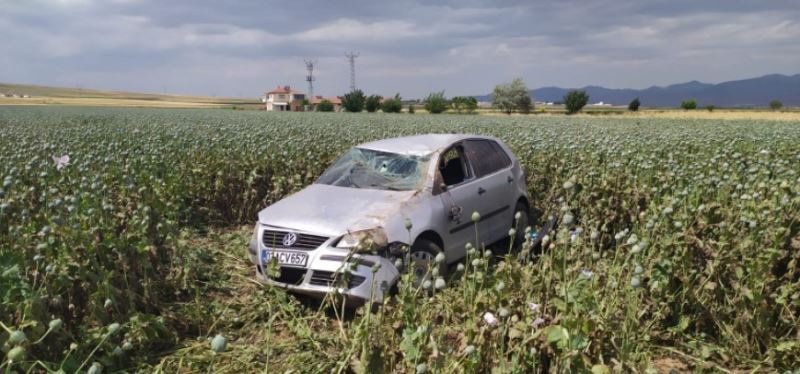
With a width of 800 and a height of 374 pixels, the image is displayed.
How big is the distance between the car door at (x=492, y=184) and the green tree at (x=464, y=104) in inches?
3047

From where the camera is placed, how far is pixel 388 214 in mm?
4719

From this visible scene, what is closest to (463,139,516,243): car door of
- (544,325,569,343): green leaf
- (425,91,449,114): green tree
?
(544,325,569,343): green leaf

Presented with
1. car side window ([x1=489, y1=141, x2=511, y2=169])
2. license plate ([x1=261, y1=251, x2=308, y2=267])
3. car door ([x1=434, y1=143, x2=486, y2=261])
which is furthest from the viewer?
car side window ([x1=489, y1=141, x2=511, y2=169])

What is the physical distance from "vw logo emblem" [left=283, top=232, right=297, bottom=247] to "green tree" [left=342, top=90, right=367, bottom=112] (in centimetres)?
8830

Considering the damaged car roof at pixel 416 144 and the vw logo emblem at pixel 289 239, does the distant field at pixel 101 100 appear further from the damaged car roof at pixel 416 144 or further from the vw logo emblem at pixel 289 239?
the vw logo emblem at pixel 289 239

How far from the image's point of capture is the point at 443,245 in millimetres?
5145

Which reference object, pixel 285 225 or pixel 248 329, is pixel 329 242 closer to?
pixel 285 225

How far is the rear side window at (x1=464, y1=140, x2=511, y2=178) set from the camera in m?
6.12

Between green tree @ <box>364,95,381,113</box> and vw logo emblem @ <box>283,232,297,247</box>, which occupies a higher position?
green tree @ <box>364,95,381,113</box>

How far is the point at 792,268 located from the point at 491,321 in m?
2.49

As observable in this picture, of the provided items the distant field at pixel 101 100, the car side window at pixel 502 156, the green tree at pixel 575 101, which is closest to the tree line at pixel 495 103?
the green tree at pixel 575 101

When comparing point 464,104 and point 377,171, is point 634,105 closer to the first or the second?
point 464,104

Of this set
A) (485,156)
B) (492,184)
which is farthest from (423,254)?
(485,156)

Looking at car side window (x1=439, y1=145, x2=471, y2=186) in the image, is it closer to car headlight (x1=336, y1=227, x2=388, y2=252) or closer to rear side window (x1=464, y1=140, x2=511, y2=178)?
rear side window (x1=464, y1=140, x2=511, y2=178)
